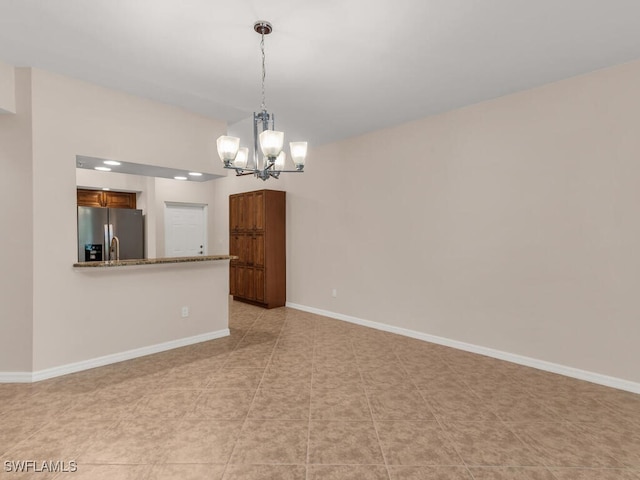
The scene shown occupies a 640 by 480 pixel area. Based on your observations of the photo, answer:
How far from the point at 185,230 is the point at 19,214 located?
4092 millimetres

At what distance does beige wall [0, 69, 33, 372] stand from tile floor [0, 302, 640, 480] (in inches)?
20.2

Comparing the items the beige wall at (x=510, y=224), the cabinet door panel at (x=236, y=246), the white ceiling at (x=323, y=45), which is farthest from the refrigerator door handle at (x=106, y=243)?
the beige wall at (x=510, y=224)

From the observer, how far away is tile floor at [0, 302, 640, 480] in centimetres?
181

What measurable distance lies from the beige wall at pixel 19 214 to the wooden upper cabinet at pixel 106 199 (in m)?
2.97

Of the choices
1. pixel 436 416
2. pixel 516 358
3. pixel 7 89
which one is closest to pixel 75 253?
pixel 7 89

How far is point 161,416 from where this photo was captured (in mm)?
2289

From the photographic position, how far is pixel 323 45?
2.48 meters

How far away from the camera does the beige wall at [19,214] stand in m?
2.81

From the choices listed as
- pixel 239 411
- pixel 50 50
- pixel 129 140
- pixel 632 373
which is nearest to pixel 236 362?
pixel 239 411

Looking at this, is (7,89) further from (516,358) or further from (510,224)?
(516,358)

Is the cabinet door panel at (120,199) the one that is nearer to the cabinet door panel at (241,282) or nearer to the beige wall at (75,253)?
the cabinet door panel at (241,282)

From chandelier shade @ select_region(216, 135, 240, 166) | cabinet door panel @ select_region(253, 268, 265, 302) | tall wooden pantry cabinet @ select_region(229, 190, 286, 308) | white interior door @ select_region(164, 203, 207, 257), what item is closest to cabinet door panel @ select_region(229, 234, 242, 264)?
tall wooden pantry cabinet @ select_region(229, 190, 286, 308)

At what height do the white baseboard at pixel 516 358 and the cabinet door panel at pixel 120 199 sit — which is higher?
the cabinet door panel at pixel 120 199

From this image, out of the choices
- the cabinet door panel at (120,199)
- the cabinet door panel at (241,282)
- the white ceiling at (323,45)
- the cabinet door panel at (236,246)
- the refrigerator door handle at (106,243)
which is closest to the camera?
the white ceiling at (323,45)
